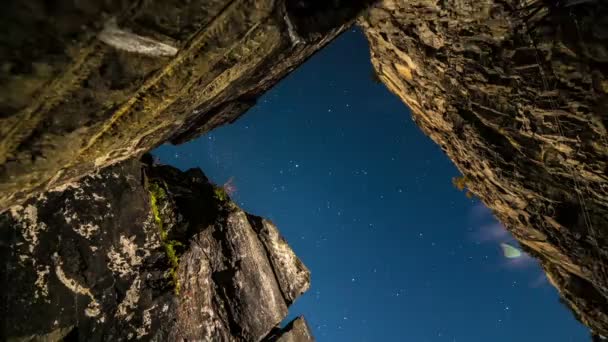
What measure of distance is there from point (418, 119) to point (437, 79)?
2455 mm

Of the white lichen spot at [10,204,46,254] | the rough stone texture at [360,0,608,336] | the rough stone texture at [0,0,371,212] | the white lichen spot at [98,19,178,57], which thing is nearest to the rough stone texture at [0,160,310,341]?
the white lichen spot at [10,204,46,254]

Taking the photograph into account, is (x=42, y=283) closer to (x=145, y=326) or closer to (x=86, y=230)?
(x=86, y=230)

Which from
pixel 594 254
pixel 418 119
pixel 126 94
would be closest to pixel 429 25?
pixel 418 119

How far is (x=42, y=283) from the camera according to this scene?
2977 millimetres

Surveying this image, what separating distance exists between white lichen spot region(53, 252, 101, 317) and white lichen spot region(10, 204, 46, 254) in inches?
9.2

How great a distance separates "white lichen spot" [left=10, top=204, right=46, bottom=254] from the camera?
119 inches

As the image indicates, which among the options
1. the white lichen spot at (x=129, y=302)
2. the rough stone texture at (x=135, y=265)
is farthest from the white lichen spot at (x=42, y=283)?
the white lichen spot at (x=129, y=302)

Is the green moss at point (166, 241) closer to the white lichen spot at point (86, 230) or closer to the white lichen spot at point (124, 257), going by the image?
the white lichen spot at point (124, 257)

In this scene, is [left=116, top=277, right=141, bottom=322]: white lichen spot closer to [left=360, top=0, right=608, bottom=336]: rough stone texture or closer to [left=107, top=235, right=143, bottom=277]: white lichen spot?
[left=107, top=235, right=143, bottom=277]: white lichen spot

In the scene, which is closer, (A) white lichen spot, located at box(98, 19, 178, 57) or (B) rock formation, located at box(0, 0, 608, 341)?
(A) white lichen spot, located at box(98, 19, 178, 57)

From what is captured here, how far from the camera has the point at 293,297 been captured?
5.77 metres

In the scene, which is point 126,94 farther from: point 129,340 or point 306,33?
point 129,340

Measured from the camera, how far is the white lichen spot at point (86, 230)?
3350mm

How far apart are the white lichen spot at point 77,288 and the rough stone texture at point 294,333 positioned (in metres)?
2.63
